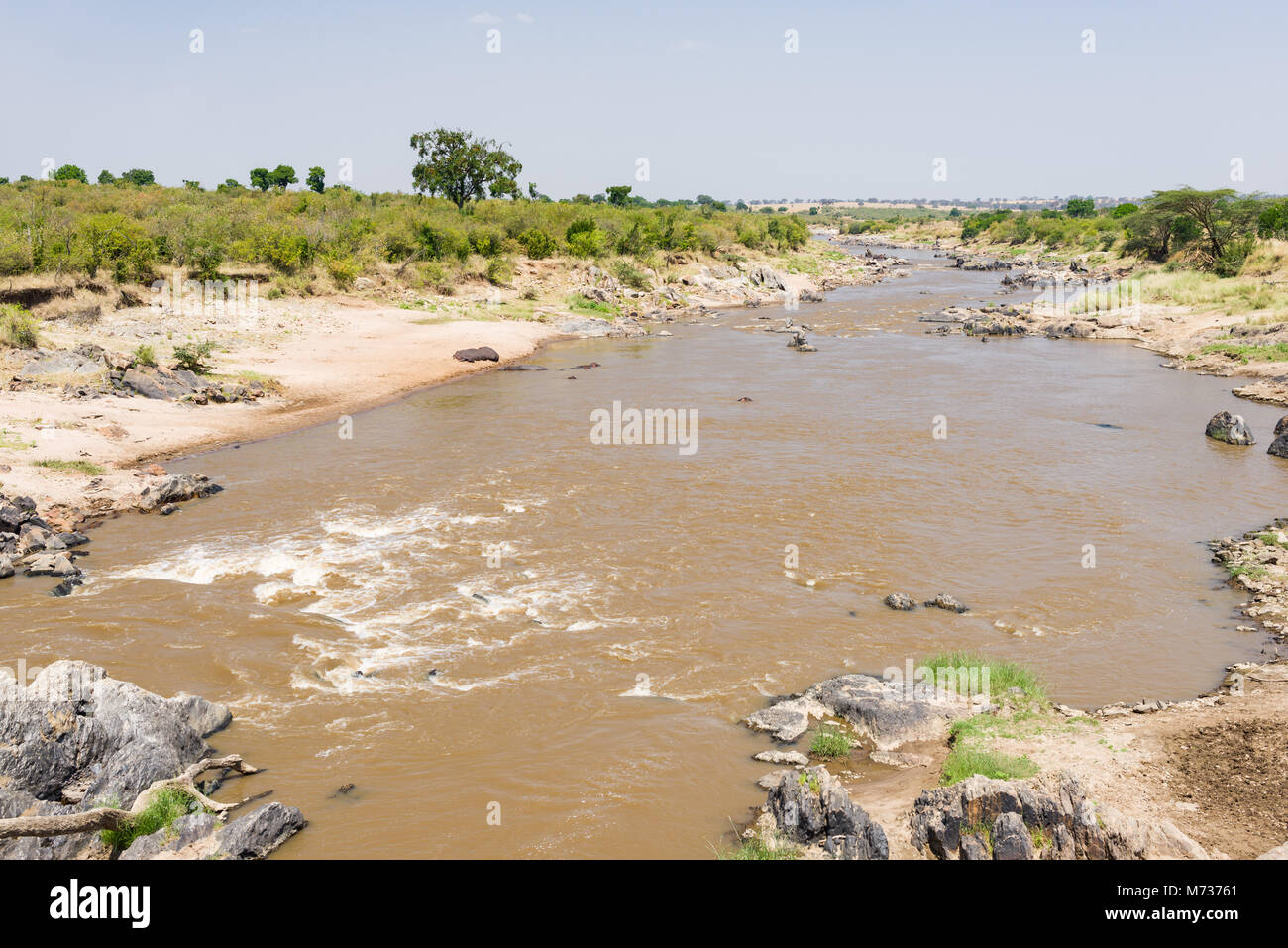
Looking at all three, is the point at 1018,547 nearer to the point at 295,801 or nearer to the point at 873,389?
the point at 295,801

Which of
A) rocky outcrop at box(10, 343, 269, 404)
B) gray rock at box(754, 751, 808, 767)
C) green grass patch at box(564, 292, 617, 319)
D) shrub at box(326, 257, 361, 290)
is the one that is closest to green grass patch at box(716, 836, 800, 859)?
gray rock at box(754, 751, 808, 767)

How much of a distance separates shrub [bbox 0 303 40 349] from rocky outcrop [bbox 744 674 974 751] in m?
21.9

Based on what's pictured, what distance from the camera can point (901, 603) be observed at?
11594 millimetres

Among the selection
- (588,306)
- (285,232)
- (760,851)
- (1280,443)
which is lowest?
(760,851)

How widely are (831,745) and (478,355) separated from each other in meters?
24.1

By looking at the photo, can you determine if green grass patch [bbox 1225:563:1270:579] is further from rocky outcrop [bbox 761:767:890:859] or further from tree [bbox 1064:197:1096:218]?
tree [bbox 1064:197:1096:218]

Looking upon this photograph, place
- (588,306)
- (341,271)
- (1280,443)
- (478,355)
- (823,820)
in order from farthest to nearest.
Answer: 1. (588,306)
2. (341,271)
3. (478,355)
4. (1280,443)
5. (823,820)

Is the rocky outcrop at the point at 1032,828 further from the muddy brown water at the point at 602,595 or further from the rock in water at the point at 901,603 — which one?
the rock in water at the point at 901,603

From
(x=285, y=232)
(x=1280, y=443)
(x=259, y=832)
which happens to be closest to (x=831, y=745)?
(x=259, y=832)

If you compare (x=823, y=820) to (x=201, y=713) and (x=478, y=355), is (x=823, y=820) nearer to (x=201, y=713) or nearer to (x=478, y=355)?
(x=201, y=713)

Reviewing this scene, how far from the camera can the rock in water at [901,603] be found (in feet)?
37.9

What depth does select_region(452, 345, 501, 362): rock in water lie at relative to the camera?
97.4ft

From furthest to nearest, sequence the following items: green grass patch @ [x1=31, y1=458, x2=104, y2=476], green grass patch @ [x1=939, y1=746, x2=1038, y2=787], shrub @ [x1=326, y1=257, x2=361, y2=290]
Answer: shrub @ [x1=326, y1=257, x2=361, y2=290], green grass patch @ [x1=31, y1=458, x2=104, y2=476], green grass patch @ [x1=939, y1=746, x2=1038, y2=787]
